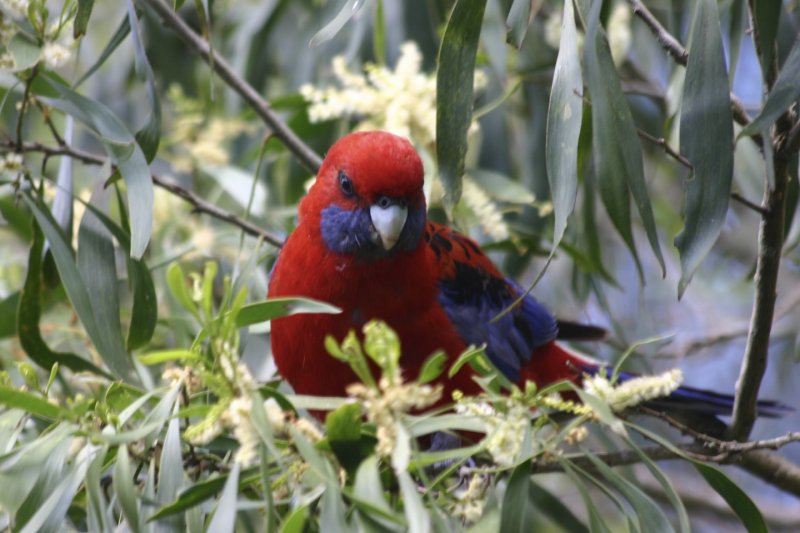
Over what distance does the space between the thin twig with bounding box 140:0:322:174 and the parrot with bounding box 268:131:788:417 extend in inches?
9.3

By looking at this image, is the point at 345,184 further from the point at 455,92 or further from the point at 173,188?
the point at 455,92

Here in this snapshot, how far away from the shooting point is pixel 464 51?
168 cm

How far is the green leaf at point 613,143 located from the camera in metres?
1.41

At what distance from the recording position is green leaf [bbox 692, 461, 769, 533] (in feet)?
4.85

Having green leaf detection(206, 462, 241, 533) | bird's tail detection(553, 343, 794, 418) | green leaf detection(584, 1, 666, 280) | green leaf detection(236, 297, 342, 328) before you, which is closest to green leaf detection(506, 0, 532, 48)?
green leaf detection(584, 1, 666, 280)

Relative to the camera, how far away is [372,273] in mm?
2223

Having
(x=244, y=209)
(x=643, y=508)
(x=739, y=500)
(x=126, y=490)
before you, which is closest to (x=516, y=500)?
(x=643, y=508)

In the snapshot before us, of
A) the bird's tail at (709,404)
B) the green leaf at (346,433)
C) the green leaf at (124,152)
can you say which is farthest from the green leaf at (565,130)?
the bird's tail at (709,404)

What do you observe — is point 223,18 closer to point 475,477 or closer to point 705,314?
point 705,314

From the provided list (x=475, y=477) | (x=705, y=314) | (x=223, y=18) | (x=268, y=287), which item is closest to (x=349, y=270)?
(x=268, y=287)

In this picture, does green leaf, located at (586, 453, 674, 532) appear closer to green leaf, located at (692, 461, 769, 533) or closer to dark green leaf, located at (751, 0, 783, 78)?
green leaf, located at (692, 461, 769, 533)

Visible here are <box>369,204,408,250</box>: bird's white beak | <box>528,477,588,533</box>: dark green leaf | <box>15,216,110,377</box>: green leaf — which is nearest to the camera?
<box>15,216,110,377</box>: green leaf

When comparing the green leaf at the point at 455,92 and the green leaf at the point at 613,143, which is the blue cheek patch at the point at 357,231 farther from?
the green leaf at the point at 613,143

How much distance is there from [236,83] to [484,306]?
0.83 m
